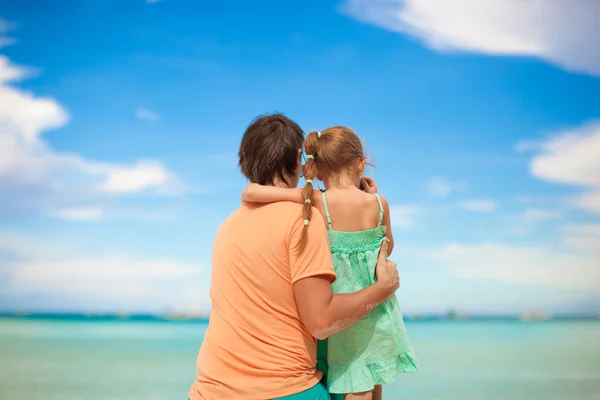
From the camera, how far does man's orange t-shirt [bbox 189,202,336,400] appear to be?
165 centimetres

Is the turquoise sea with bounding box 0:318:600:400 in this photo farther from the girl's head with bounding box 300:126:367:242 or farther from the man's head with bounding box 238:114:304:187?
the man's head with bounding box 238:114:304:187

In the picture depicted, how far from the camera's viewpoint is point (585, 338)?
13.1 metres

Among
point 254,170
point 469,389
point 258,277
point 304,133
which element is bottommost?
point 469,389

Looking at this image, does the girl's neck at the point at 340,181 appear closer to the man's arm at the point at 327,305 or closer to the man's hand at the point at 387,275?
the man's hand at the point at 387,275

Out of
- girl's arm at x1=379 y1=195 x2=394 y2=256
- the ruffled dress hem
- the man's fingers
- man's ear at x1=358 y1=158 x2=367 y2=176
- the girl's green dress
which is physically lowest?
the ruffled dress hem

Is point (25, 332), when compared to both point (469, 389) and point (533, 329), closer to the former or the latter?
point (469, 389)

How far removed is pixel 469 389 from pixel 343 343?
5412 millimetres

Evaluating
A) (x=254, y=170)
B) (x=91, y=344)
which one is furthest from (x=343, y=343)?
(x=91, y=344)

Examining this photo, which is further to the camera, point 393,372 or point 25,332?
point 25,332

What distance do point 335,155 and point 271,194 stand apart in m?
0.34

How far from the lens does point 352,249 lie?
1929mm

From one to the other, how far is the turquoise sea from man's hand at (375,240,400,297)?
4.78 meters

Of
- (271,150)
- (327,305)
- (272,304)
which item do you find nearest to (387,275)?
(327,305)

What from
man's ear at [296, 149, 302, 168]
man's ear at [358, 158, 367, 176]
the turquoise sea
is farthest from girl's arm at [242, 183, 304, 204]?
the turquoise sea
